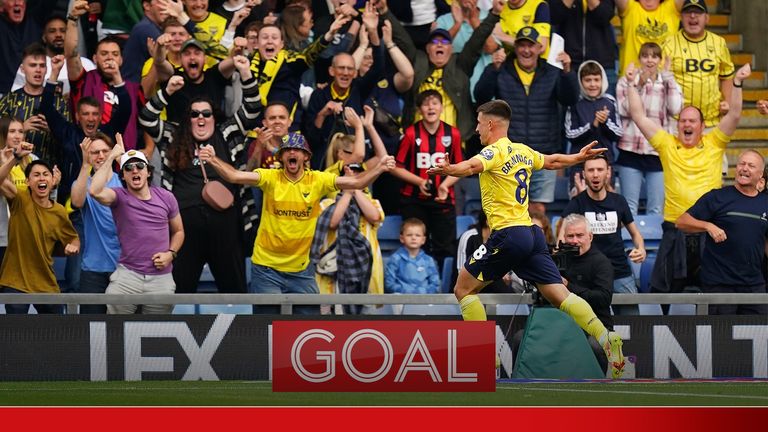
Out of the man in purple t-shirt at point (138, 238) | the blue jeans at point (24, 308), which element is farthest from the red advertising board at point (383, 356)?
the blue jeans at point (24, 308)

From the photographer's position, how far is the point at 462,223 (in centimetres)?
1427

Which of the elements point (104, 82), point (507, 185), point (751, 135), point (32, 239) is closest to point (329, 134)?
point (104, 82)

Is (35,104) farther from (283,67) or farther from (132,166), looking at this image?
(283,67)

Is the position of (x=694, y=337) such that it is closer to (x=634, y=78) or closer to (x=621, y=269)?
(x=621, y=269)

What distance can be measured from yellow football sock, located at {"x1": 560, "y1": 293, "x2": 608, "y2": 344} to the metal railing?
1.14m

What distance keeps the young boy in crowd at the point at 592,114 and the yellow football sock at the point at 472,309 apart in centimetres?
381

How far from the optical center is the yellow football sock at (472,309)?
10.9 m

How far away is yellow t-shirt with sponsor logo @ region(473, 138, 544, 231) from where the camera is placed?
10.8 meters

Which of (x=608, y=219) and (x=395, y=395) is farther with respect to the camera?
(x=608, y=219)

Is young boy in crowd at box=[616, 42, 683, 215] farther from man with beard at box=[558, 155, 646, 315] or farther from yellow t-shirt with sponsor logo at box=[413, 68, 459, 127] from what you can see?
yellow t-shirt with sponsor logo at box=[413, 68, 459, 127]

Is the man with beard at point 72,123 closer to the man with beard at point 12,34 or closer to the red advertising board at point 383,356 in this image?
the man with beard at point 12,34

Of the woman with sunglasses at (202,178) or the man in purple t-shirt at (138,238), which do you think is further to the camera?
the woman with sunglasses at (202,178)

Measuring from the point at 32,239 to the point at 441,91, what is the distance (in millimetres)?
4449

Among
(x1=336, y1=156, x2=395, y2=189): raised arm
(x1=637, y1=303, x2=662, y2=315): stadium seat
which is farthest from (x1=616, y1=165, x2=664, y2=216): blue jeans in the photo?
(x1=336, y1=156, x2=395, y2=189): raised arm
